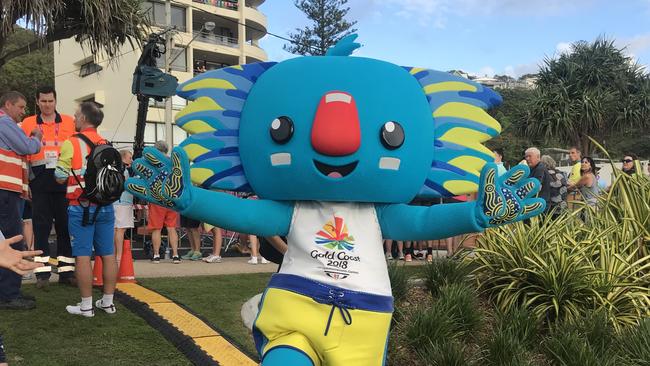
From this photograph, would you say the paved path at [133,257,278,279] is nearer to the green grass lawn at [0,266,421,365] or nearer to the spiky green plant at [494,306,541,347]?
the green grass lawn at [0,266,421,365]

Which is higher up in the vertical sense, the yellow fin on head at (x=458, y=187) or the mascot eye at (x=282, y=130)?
the mascot eye at (x=282, y=130)

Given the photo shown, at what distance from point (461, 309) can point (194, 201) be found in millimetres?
2417

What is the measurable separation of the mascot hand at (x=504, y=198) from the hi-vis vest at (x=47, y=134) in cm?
451

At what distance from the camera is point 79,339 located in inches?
162

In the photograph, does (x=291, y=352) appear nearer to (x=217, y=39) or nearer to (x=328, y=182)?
(x=328, y=182)

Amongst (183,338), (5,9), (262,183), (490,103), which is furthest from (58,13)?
(490,103)

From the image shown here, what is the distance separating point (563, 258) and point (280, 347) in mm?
2909

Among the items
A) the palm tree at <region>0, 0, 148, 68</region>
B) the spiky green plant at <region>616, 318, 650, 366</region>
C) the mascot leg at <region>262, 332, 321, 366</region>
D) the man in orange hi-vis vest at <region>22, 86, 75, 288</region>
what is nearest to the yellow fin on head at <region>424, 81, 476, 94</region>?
the mascot leg at <region>262, 332, 321, 366</region>

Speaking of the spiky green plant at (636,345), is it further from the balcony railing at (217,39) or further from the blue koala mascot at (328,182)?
the balcony railing at (217,39)

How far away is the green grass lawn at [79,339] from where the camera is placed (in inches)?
148

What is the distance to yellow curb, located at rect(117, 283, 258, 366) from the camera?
3.93 meters

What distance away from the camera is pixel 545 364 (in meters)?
3.66

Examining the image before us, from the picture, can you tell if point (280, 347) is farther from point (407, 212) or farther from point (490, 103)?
point (490, 103)

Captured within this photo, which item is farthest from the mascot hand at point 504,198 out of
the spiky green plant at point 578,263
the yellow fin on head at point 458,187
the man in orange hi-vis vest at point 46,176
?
the man in orange hi-vis vest at point 46,176
